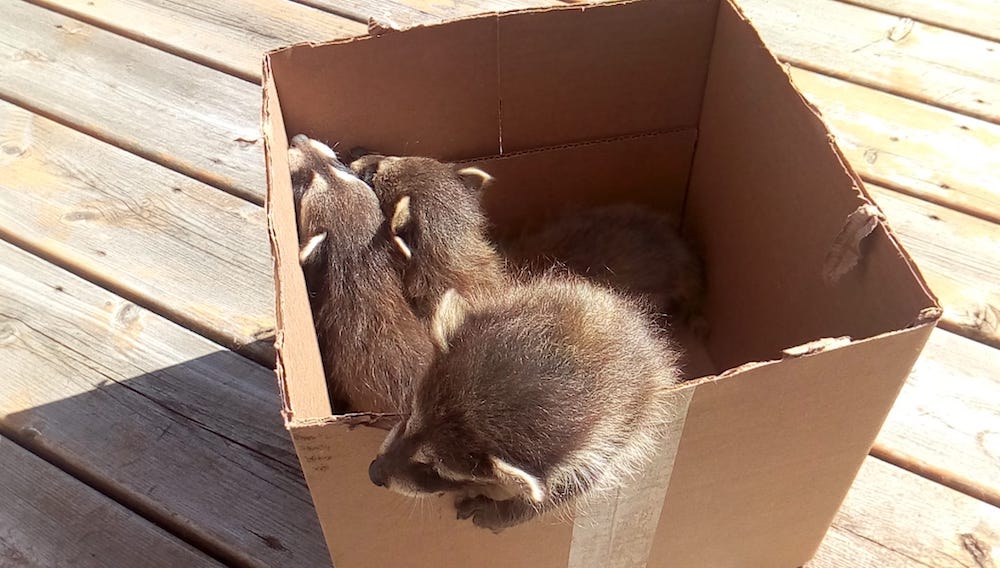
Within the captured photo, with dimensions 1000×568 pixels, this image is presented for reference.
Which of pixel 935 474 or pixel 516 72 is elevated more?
pixel 516 72

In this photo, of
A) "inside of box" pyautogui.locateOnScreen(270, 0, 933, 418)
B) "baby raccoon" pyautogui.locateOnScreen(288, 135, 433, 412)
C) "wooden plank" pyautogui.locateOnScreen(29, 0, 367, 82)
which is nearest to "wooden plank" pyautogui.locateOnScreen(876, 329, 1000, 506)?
"inside of box" pyautogui.locateOnScreen(270, 0, 933, 418)

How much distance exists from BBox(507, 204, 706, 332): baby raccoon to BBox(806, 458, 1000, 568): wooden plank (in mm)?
647

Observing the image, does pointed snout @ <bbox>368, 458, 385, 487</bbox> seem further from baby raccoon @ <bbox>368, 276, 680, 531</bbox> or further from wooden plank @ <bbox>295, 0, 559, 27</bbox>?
wooden plank @ <bbox>295, 0, 559, 27</bbox>

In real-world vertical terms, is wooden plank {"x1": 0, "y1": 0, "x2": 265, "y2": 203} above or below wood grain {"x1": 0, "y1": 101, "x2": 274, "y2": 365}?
above

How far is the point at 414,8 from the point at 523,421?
2.16m

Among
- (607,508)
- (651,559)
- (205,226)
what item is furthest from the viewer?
(205,226)

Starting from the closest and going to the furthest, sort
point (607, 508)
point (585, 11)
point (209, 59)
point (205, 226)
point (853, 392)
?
point (853, 392)
point (607, 508)
point (585, 11)
point (205, 226)
point (209, 59)

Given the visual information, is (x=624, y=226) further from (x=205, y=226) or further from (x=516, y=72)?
(x=205, y=226)

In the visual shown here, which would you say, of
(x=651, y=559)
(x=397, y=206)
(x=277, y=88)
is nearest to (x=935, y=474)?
(x=651, y=559)

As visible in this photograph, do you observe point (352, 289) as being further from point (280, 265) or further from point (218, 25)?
point (218, 25)

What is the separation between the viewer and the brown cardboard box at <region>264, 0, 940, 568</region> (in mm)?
1238

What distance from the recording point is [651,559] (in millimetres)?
1560

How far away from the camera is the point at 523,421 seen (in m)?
1.27

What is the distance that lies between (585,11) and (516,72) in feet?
0.74
